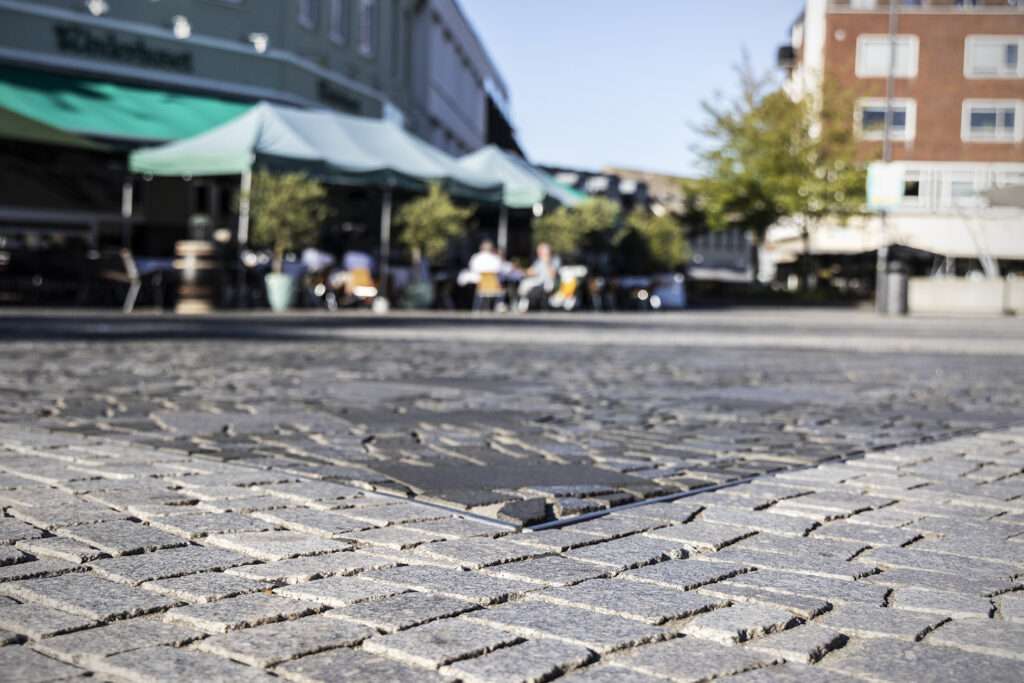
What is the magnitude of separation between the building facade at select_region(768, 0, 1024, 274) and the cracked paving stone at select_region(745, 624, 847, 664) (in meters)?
47.8

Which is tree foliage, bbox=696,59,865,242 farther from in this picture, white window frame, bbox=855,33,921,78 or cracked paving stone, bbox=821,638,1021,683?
cracked paving stone, bbox=821,638,1021,683

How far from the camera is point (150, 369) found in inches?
334

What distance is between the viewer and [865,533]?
3.48 meters

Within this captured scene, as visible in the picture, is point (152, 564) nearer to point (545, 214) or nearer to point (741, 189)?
point (545, 214)

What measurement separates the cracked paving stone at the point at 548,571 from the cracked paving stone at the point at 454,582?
0.05 meters

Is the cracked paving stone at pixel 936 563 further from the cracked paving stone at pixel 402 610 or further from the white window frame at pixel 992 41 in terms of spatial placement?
the white window frame at pixel 992 41

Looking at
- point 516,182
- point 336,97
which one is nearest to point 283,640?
point 516,182

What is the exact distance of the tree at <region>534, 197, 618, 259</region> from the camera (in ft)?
78.6

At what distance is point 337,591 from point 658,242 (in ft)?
107

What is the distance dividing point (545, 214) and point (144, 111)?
8238 mm

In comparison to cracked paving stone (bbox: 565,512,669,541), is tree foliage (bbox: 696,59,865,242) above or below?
above

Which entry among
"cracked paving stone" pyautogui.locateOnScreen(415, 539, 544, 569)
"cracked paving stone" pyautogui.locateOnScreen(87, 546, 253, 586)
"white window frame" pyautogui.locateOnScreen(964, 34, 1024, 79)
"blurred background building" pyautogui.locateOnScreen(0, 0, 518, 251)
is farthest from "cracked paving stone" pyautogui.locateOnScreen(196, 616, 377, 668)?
"white window frame" pyautogui.locateOnScreen(964, 34, 1024, 79)

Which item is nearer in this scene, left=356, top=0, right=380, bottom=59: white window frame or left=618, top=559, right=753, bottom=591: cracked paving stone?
left=618, top=559, right=753, bottom=591: cracked paving stone

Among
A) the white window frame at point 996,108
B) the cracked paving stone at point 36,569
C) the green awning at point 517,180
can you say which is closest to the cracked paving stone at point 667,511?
the cracked paving stone at point 36,569
